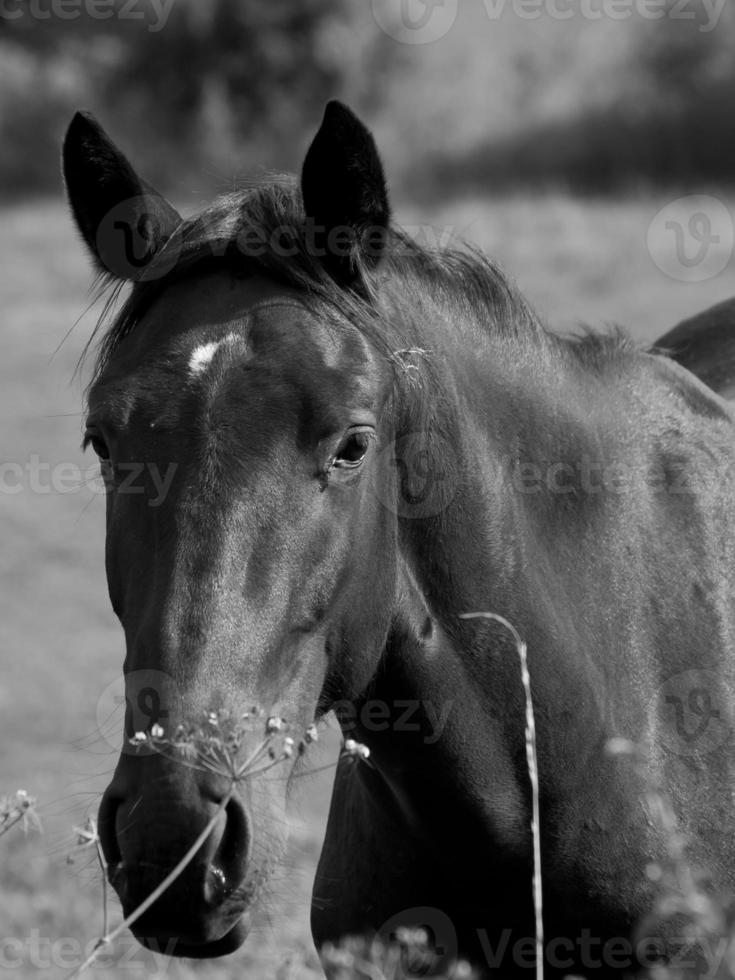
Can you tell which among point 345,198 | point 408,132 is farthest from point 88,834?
point 408,132

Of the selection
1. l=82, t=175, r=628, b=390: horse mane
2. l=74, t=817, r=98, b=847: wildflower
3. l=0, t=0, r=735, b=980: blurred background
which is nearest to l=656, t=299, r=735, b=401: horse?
l=82, t=175, r=628, b=390: horse mane

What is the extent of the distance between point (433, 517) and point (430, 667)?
305mm

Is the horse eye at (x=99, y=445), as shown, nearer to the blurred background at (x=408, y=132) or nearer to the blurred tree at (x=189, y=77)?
the blurred background at (x=408, y=132)

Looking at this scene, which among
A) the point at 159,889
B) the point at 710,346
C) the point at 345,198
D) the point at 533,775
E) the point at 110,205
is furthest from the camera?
the point at 710,346

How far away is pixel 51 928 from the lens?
5.86 metres

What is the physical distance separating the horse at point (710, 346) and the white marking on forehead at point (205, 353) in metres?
1.73

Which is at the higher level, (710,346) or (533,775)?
(710,346)

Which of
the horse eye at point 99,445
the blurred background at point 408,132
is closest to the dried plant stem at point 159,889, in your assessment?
the horse eye at point 99,445

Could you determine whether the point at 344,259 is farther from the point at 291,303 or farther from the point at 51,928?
the point at 51,928

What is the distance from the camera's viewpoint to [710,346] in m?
4.28

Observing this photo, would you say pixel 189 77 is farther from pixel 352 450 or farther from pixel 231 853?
pixel 231 853

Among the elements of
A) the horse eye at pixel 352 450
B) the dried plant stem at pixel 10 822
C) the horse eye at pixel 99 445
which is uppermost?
the horse eye at pixel 99 445

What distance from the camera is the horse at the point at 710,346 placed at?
4.02 m

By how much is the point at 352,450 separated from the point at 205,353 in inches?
12.7
